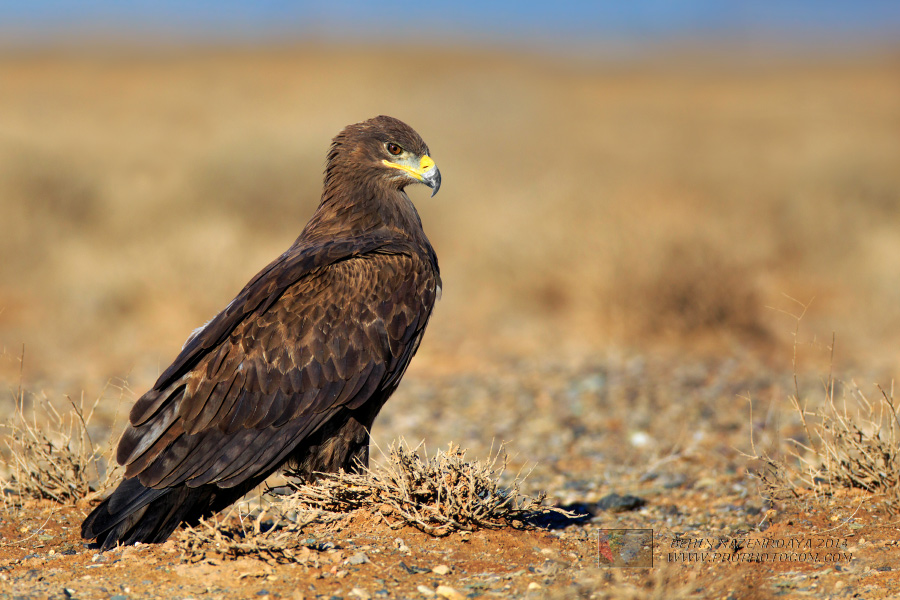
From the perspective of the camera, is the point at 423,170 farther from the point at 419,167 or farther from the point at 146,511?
the point at 146,511

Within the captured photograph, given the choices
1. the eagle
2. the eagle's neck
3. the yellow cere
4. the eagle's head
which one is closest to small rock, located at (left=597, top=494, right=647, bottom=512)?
the eagle

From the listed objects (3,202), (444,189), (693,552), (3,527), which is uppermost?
(444,189)

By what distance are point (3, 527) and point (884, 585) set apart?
4397 mm

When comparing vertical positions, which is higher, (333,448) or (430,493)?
(333,448)

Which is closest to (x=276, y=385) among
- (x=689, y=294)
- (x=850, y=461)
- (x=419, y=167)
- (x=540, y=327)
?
(x=419, y=167)

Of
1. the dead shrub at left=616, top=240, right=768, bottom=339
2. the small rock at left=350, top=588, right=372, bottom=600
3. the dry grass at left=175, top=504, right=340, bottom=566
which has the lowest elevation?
the small rock at left=350, top=588, right=372, bottom=600

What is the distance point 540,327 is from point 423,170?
605cm

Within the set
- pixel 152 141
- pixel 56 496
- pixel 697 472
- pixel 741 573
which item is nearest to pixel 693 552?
pixel 741 573

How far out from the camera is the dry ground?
13.8 ft

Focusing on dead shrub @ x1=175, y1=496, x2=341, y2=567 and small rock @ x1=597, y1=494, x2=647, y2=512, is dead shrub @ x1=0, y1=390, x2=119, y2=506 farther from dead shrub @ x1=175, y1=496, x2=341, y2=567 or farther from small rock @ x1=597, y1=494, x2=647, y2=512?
small rock @ x1=597, y1=494, x2=647, y2=512

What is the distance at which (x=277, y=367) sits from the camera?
4.79 meters

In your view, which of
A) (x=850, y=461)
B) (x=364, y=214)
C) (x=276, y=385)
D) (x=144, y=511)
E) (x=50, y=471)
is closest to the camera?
(x=144, y=511)

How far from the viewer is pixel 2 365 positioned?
32.8 feet

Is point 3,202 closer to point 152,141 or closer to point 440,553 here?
point 152,141
